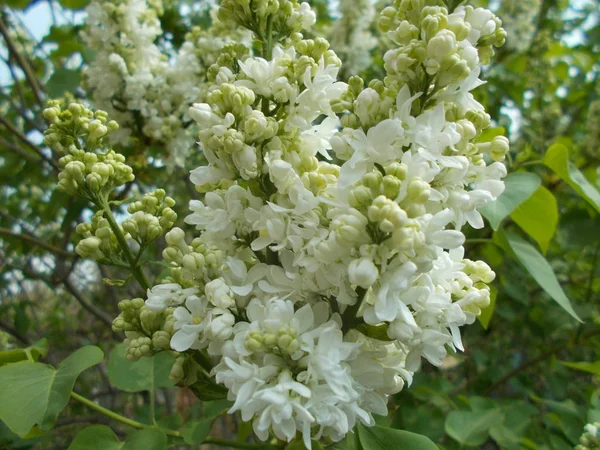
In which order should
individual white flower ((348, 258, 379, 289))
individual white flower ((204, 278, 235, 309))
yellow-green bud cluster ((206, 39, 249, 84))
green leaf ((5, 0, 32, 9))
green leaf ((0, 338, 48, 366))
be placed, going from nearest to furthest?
individual white flower ((348, 258, 379, 289)) → individual white flower ((204, 278, 235, 309)) → yellow-green bud cluster ((206, 39, 249, 84)) → green leaf ((0, 338, 48, 366)) → green leaf ((5, 0, 32, 9))

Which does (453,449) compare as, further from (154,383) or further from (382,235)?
(382,235)

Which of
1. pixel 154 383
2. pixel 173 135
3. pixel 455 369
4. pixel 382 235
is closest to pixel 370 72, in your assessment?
pixel 173 135

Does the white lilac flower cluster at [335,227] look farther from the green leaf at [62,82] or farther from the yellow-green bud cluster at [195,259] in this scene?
the green leaf at [62,82]

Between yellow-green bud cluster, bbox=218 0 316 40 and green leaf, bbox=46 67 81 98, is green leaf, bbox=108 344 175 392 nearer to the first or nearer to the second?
yellow-green bud cluster, bbox=218 0 316 40

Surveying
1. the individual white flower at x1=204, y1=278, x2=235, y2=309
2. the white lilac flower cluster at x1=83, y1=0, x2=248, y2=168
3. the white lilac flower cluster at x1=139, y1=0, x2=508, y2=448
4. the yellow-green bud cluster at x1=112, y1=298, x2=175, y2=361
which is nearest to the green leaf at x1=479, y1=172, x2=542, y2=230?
the white lilac flower cluster at x1=139, y1=0, x2=508, y2=448

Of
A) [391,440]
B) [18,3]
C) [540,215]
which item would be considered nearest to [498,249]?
[540,215]

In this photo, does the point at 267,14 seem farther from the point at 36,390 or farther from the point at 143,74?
the point at 143,74

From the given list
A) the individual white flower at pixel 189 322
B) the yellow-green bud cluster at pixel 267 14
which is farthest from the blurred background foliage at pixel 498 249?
the yellow-green bud cluster at pixel 267 14
